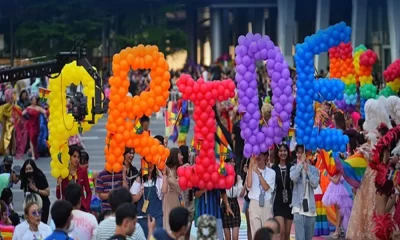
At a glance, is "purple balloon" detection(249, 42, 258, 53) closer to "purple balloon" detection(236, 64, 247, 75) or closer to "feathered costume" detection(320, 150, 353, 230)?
"purple balloon" detection(236, 64, 247, 75)

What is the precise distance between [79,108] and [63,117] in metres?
0.74

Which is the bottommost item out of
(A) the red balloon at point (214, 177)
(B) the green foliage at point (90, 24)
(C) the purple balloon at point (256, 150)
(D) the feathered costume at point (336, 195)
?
(D) the feathered costume at point (336, 195)

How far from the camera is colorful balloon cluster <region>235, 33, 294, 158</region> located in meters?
16.7

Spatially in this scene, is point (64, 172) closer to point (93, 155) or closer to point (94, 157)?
point (94, 157)

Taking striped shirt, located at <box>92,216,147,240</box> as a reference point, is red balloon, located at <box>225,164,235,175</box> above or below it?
above

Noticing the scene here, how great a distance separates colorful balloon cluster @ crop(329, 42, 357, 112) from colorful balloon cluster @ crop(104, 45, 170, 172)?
8606mm

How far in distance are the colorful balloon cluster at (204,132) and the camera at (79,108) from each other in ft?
4.62

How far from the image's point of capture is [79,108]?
17016 millimetres

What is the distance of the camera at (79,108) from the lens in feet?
55.8

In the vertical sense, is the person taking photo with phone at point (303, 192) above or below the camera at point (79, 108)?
below

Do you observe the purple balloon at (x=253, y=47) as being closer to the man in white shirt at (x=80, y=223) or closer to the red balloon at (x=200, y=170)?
the red balloon at (x=200, y=170)

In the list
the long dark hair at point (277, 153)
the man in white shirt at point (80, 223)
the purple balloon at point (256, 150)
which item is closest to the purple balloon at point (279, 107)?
the long dark hair at point (277, 153)

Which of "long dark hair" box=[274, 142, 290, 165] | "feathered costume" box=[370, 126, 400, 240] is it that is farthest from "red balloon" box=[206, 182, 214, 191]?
"feathered costume" box=[370, 126, 400, 240]

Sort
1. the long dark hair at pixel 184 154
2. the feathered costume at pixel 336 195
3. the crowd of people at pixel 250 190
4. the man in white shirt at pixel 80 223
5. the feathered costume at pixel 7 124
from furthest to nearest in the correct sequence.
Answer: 1. the feathered costume at pixel 7 124
2. the feathered costume at pixel 336 195
3. the long dark hair at pixel 184 154
4. the crowd of people at pixel 250 190
5. the man in white shirt at pixel 80 223
